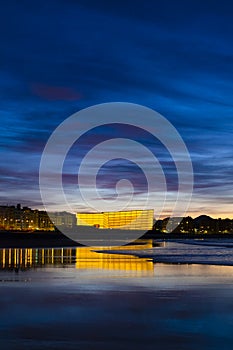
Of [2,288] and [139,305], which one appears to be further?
[2,288]

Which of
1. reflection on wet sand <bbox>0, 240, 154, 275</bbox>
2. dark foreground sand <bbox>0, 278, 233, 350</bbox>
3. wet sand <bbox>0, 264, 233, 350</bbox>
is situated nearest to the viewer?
dark foreground sand <bbox>0, 278, 233, 350</bbox>

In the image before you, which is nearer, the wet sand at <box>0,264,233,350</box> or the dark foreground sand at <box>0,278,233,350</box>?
the dark foreground sand at <box>0,278,233,350</box>

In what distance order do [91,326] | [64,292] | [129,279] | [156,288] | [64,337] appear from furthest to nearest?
[129,279]
[156,288]
[64,292]
[91,326]
[64,337]

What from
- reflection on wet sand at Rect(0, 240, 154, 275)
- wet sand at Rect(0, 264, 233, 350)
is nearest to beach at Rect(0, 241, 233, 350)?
wet sand at Rect(0, 264, 233, 350)

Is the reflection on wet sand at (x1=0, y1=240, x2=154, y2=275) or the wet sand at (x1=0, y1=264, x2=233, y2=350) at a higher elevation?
the reflection on wet sand at (x1=0, y1=240, x2=154, y2=275)

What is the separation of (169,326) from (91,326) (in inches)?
78.8

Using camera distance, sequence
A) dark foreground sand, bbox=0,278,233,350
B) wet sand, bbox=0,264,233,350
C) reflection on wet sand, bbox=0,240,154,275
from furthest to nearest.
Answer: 1. reflection on wet sand, bbox=0,240,154,275
2. wet sand, bbox=0,264,233,350
3. dark foreground sand, bbox=0,278,233,350

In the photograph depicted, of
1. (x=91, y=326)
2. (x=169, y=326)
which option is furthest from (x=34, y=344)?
(x=169, y=326)

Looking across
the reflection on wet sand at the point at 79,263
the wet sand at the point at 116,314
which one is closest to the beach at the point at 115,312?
the wet sand at the point at 116,314

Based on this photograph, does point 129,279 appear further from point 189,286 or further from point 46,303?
point 46,303

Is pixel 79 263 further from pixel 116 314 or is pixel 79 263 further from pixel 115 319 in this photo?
pixel 115 319

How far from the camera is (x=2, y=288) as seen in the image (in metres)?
21.2

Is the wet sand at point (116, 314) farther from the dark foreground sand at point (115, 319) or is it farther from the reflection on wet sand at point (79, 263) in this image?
the reflection on wet sand at point (79, 263)

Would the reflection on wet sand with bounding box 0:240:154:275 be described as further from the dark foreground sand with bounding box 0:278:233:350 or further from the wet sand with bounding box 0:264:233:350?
the dark foreground sand with bounding box 0:278:233:350
